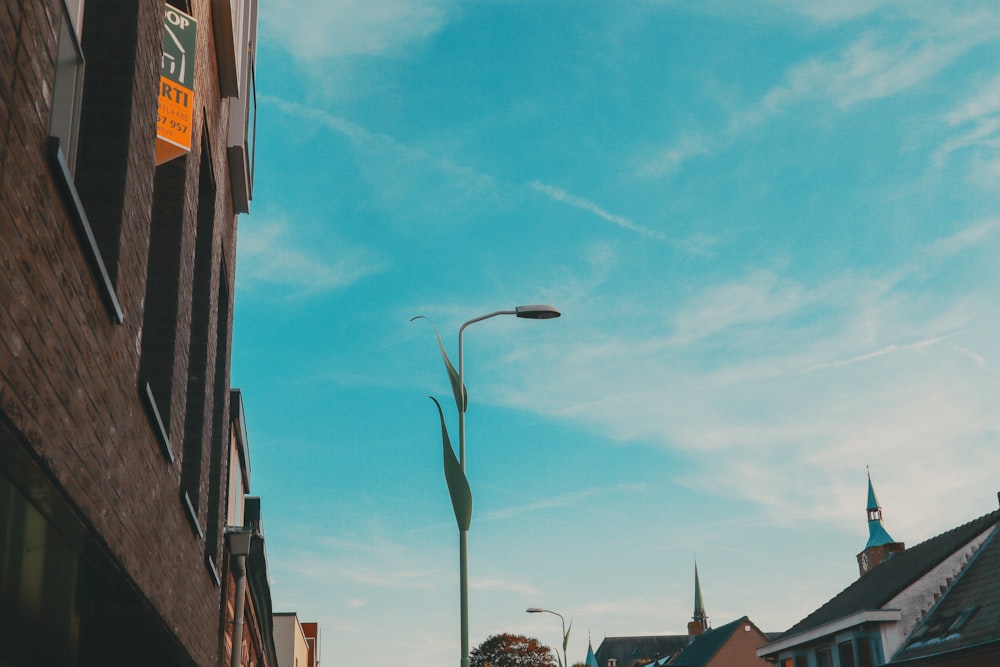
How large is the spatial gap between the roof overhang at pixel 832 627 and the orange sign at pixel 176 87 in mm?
32245

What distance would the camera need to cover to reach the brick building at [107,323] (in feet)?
13.4

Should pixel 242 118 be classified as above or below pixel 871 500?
below

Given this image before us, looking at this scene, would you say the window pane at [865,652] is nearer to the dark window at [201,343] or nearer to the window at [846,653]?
the window at [846,653]

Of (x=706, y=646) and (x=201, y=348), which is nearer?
(x=201, y=348)

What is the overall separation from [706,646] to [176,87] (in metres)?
83.8

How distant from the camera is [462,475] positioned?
A: 12.7 meters

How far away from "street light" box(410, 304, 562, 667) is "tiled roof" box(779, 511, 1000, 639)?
2507cm

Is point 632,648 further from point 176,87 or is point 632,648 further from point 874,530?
point 176,87

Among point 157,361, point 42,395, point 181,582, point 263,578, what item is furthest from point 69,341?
point 263,578

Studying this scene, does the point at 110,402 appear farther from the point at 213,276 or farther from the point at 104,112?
the point at 213,276

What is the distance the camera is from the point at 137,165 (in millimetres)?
6234

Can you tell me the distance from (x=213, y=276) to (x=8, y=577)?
5.25 metres

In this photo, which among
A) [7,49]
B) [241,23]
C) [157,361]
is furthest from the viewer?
[241,23]

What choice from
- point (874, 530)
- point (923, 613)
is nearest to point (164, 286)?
point (923, 613)
